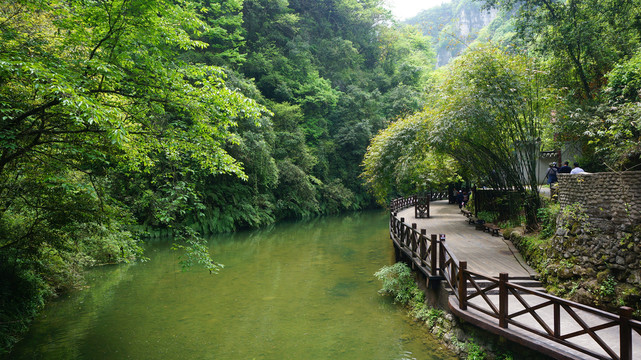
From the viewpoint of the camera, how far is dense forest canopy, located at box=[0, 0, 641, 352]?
19.1ft

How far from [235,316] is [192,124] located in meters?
5.38

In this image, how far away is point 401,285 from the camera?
1095 cm

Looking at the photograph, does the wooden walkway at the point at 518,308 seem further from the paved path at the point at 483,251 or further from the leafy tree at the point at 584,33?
the leafy tree at the point at 584,33

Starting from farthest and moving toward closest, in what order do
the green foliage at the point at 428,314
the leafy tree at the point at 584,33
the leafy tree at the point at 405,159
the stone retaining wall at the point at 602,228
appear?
1. the leafy tree at the point at 405,159
2. the leafy tree at the point at 584,33
3. the green foliage at the point at 428,314
4. the stone retaining wall at the point at 602,228

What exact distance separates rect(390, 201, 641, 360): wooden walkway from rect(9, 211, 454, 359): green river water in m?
1.32

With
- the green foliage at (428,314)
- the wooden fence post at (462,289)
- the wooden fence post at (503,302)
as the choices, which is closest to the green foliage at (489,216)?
the green foliage at (428,314)

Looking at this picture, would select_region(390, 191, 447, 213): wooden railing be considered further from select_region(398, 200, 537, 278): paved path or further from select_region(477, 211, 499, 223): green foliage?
select_region(477, 211, 499, 223): green foliage

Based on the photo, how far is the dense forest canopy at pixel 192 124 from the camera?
582 centimetres

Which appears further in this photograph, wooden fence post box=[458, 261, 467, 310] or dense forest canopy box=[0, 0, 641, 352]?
wooden fence post box=[458, 261, 467, 310]

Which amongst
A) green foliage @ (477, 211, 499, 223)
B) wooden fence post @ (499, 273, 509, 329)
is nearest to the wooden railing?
green foliage @ (477, 211, 499, 223)

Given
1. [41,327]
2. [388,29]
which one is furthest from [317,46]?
[41,327]

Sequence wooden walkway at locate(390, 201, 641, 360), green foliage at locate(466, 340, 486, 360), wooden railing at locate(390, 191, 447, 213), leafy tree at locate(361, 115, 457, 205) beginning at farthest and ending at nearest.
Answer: wooden railing at locate(390, 191, 447, 213)
leafy tree at locate(361, 115, 457, 205)
green foliage at locate(466, 340, 486, 360)
wooden walkway at locate(390, 201, 641, 360)

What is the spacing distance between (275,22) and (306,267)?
28.3 metres

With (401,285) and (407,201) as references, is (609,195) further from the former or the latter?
(407,201)
